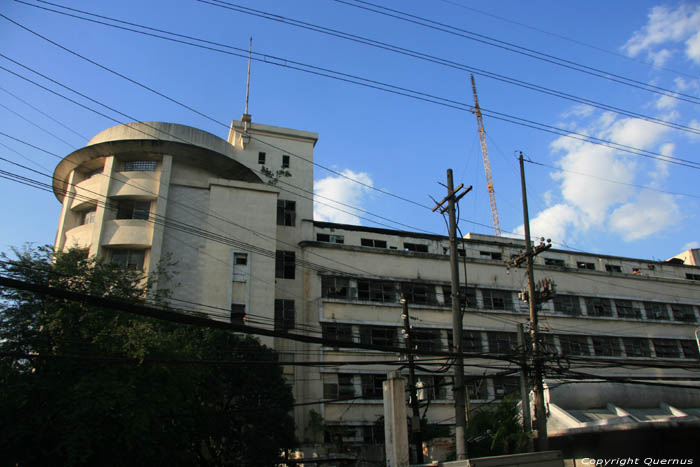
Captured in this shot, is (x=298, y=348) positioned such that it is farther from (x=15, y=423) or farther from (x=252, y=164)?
(x=15, y=423)

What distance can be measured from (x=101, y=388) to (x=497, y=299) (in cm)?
3284

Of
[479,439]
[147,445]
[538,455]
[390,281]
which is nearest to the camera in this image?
[538,455]

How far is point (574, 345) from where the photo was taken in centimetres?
4406

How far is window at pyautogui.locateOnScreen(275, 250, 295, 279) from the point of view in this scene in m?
38.2

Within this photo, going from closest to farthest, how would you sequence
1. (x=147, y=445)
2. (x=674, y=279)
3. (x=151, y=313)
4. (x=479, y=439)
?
1. (x=151, y=313)
2. (x=147, y=445)
3. (x=479, y=439)
4. (x=674, y=279)

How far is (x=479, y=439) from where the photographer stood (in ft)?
85.9

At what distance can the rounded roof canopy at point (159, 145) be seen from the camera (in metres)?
35.6

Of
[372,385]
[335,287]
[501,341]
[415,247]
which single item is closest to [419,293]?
[415,247]

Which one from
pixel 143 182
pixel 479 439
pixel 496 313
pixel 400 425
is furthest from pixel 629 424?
pixel 143 182

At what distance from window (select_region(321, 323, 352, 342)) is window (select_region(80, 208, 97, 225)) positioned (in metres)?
17.0

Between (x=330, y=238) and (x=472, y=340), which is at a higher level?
(x=330, y=238)

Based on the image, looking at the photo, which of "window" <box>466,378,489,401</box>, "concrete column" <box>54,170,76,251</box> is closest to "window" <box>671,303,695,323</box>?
"window" <box>466,378,489,401</box>

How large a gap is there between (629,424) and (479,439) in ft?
21.9

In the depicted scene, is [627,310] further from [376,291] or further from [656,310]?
[376,291]
